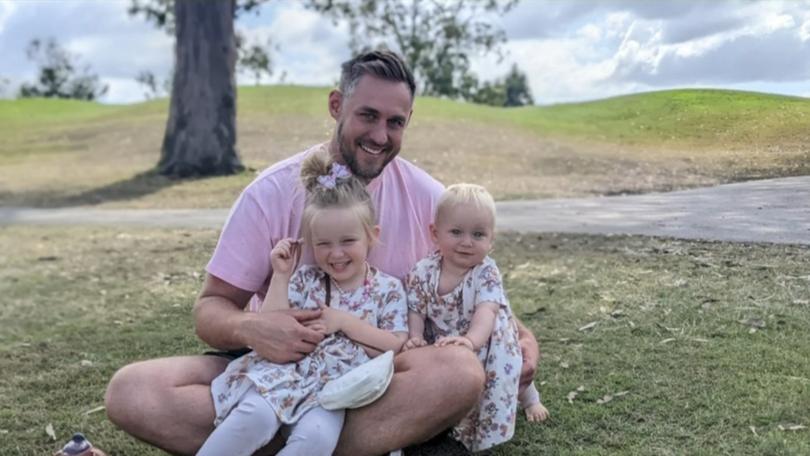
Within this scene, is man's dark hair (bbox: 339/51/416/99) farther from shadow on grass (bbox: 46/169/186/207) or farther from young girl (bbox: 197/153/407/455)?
shadow on grass (bbox: 46/169/186/207)

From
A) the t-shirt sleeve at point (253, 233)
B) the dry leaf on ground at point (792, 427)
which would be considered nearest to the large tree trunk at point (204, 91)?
the t-shirt sleeve at point (253, 233)

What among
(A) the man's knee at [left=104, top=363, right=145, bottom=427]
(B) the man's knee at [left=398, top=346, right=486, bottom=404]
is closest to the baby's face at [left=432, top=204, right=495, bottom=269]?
(B) the man's knee at [left=398, top=346, right=486, bottom=404]

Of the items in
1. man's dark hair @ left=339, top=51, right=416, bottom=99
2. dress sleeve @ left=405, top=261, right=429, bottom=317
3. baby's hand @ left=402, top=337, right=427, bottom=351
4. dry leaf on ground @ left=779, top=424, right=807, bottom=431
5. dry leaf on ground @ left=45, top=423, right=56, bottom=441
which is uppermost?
man's dark hair @ left=339, top=51, right=416, bottom=99

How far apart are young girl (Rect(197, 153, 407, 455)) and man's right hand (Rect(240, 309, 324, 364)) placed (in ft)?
0.09

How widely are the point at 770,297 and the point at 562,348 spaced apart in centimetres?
104

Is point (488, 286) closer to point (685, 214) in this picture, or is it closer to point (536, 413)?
point (536, 413)

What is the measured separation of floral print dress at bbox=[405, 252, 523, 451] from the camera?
2.57 meters

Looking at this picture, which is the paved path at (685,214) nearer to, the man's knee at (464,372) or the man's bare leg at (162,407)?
the man's knee at (464,372)

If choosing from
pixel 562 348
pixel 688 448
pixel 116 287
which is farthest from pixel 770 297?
pixel 116 287

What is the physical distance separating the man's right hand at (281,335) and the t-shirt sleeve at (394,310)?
0.73 feet

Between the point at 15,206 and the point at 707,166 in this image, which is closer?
the point at 707,166

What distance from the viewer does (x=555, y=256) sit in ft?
19.2

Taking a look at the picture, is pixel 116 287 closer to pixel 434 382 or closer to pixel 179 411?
pixel 179 411

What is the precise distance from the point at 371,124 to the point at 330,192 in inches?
11.6
